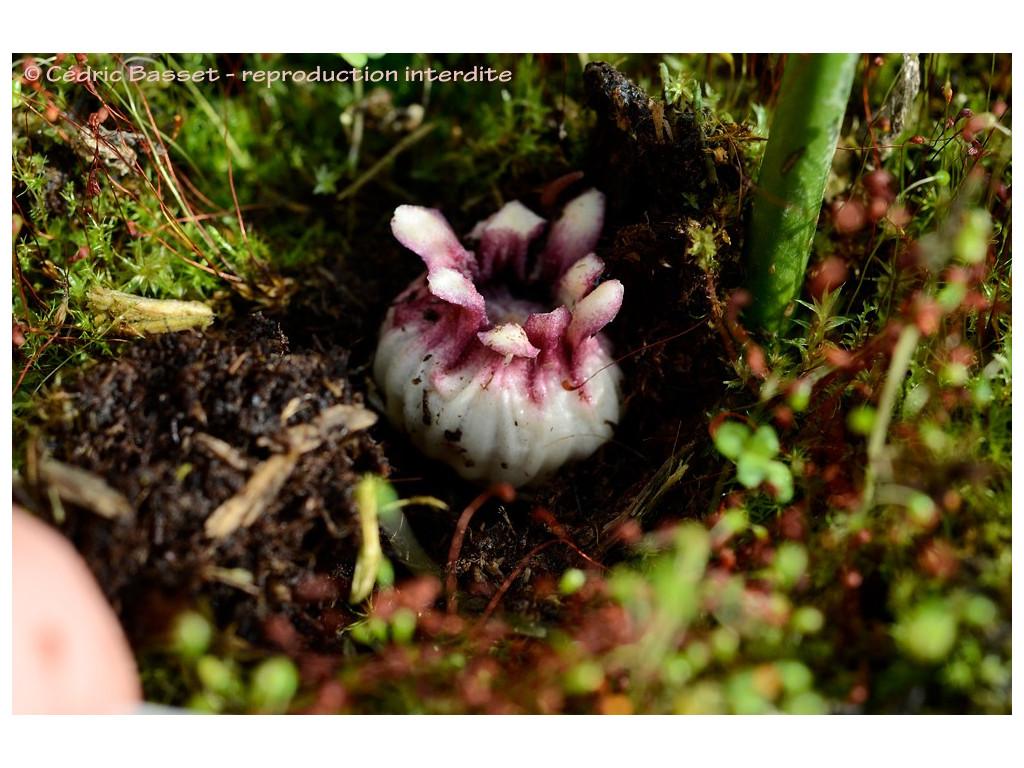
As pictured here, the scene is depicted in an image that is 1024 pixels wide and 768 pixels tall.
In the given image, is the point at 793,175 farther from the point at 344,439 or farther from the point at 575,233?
the point at 344,439

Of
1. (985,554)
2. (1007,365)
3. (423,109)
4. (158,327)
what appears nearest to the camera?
(985,554)

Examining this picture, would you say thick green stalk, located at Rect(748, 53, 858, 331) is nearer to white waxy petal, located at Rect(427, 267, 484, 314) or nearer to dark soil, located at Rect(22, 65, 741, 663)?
dark soil, located at Rect(22, 65, 741, 663)

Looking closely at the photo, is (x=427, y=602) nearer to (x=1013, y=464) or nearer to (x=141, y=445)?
(x=141, y=445)

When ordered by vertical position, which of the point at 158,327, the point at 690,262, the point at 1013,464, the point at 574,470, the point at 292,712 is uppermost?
the point at 690,262

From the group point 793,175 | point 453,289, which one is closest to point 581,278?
point 453,289

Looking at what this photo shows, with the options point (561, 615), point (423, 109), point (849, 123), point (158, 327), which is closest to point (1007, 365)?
point (849, 123)

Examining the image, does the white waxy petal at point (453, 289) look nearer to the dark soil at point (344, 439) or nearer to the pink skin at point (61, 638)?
the dark soil at point (344, 439)

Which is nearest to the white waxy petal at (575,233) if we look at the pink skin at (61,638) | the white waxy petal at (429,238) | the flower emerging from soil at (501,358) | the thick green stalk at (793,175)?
the flower emerging from soil at (501,358)

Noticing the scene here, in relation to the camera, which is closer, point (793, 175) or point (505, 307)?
point (793, 175)

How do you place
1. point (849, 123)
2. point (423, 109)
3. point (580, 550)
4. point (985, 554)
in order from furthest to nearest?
point (423, 109)
point (849, 123)
point (580, 550)
point (985, 554)
